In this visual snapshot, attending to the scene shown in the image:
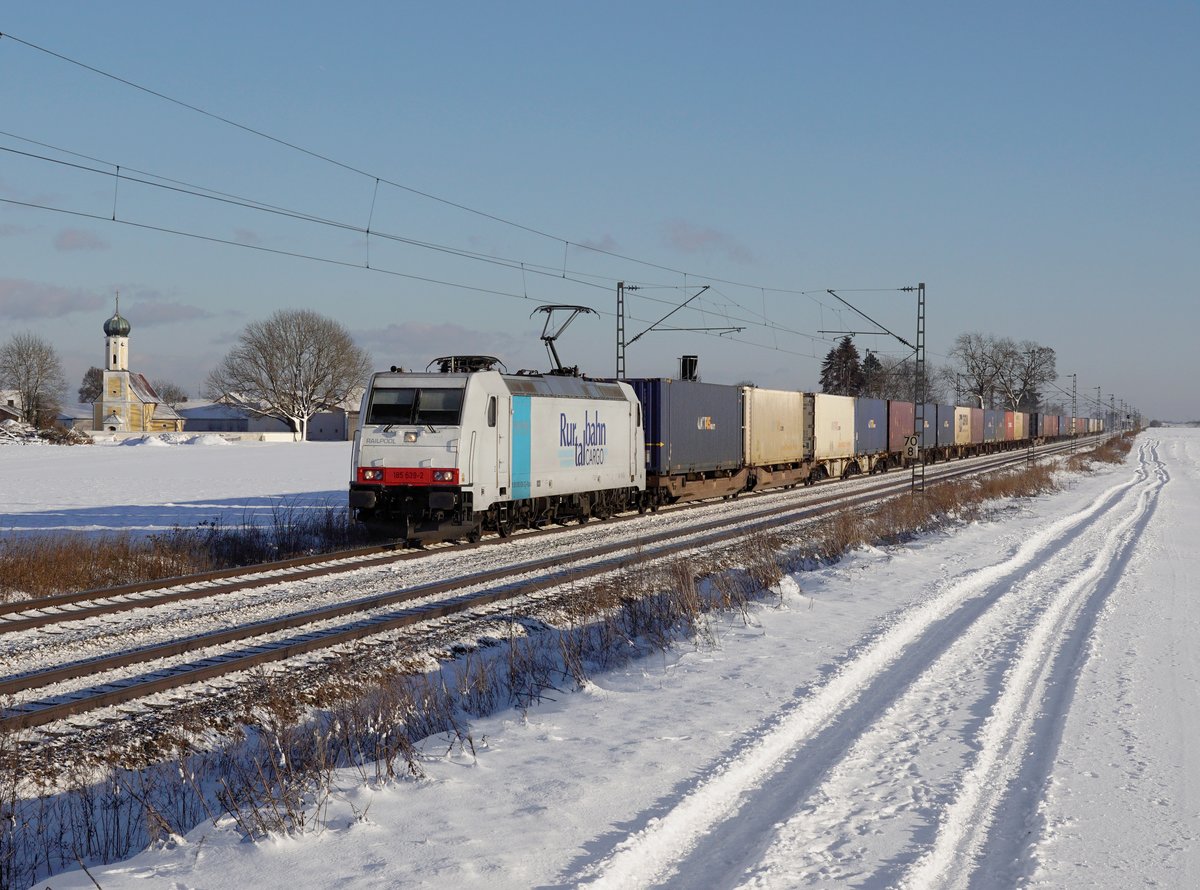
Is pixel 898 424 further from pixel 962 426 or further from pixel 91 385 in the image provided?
pixel 91 385

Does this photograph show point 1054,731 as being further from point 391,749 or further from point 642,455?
point 642,455

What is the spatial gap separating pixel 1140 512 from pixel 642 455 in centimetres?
1334

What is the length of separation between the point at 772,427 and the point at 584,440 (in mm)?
11671

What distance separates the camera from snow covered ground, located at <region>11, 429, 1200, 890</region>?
15.6 feet

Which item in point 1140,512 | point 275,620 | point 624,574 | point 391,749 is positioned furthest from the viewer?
point 1140,512

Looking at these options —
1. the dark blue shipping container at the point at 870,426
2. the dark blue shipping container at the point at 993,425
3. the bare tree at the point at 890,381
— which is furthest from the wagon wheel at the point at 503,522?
the bare tree at the point at 890,381

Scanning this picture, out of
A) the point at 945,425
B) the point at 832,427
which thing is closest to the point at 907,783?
the point at 832,427

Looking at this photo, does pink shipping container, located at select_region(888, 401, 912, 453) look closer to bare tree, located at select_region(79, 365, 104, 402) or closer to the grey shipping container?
the grey shipping container

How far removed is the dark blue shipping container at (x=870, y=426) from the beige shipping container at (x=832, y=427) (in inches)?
39.4

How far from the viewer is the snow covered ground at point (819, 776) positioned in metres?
4.75

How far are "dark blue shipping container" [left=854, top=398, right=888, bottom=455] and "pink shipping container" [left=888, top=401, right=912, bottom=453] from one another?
0.62 m

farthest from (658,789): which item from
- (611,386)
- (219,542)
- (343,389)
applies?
(343,389)

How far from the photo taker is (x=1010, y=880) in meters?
4.65

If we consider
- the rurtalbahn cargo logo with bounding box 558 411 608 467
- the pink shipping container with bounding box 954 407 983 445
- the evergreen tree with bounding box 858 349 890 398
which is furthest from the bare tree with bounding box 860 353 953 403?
the rurtalbahn cargo logo with bounding box 558 411 608 467
